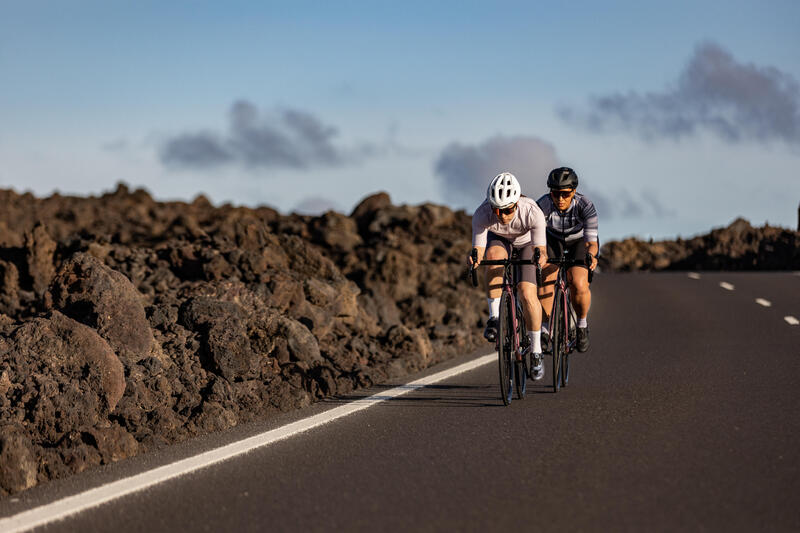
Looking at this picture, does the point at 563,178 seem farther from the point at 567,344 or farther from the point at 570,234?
the point at 567,344

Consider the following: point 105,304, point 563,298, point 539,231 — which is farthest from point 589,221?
point 105,304

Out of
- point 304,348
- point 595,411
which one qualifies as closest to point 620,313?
point 304,348

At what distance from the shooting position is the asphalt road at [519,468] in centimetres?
573

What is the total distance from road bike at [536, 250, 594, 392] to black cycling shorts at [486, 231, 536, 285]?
23 centimetres

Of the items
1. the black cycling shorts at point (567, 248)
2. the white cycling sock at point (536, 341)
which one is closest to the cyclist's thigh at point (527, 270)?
the white cycling sock at point (536, 341)

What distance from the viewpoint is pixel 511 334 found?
9.63m

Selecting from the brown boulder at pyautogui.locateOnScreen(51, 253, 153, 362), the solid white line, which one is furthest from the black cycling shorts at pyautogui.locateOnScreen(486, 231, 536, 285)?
the brown boulder at pyautogui.locateOnScreen(51, 253, 153, 362)

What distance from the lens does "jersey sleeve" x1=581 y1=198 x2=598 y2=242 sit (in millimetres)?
10453

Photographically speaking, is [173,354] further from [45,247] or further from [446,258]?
[446,258]

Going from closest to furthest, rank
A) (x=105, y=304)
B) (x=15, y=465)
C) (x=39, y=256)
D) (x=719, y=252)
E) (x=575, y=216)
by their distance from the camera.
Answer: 1. (x=15, y=465)
2. (x=105, y=304)
3. (x=575, y=216)
4. (x=39, y=256)
5. (x=719, y=252)

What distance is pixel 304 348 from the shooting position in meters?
11.7

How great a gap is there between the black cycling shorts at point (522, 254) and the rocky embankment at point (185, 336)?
7.00 feet

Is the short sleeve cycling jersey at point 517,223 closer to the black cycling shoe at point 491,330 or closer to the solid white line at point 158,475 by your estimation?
the black cycling shoe at point 491,330

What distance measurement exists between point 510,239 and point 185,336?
342 cm
